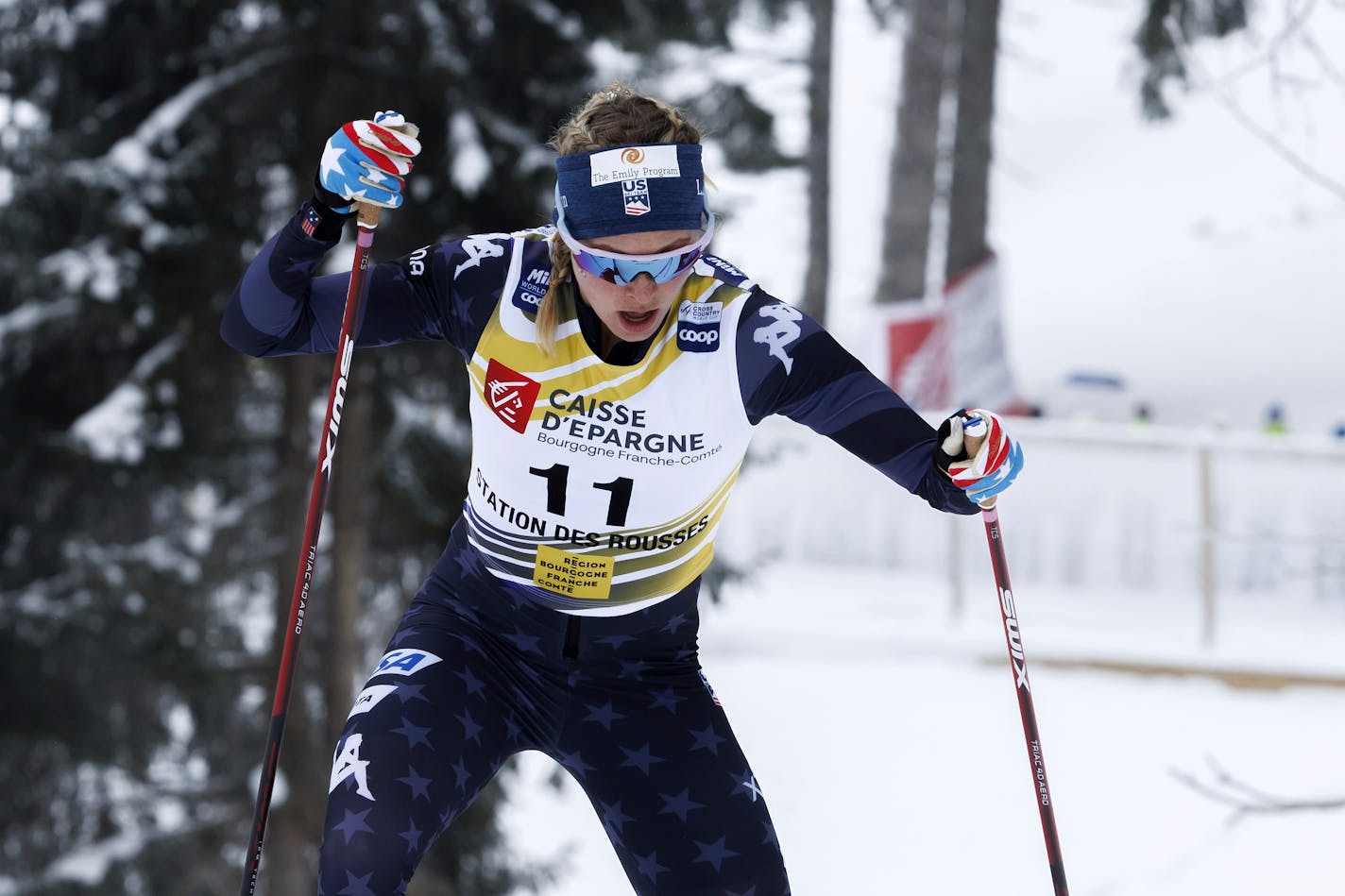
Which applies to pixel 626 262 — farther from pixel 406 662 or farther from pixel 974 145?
pixel 974 145

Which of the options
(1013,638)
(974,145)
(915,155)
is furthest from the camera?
(915,155)

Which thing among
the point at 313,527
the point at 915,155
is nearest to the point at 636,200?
the point at 313,527

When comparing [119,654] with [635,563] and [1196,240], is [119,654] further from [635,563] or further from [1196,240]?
[1196,240]

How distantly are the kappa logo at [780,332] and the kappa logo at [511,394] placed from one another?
1.54ft

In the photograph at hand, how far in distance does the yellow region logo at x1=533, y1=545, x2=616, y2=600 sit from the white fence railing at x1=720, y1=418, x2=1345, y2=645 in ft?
16.3

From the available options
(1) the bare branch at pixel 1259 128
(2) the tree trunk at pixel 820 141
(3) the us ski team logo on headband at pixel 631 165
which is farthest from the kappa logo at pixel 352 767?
(2) the tree trunk at pixel 820 141

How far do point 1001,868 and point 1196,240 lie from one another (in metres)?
21.7

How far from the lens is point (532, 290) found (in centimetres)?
299

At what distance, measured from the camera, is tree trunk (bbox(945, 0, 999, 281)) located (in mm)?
12383

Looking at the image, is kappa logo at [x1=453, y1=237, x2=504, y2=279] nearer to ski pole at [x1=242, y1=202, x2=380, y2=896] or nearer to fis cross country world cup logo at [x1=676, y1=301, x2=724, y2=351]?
ski pole at [x1=242, y1=202, x2=380, y2=896]

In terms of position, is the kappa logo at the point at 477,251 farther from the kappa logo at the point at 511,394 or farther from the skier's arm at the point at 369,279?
the kappa logo at the point at 511,394

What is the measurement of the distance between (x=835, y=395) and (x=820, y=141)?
37.2 ft

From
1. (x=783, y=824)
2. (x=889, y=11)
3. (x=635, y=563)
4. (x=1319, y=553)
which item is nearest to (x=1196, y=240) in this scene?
(x=889, y=11)

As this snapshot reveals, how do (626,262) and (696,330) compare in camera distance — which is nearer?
(626,262)
